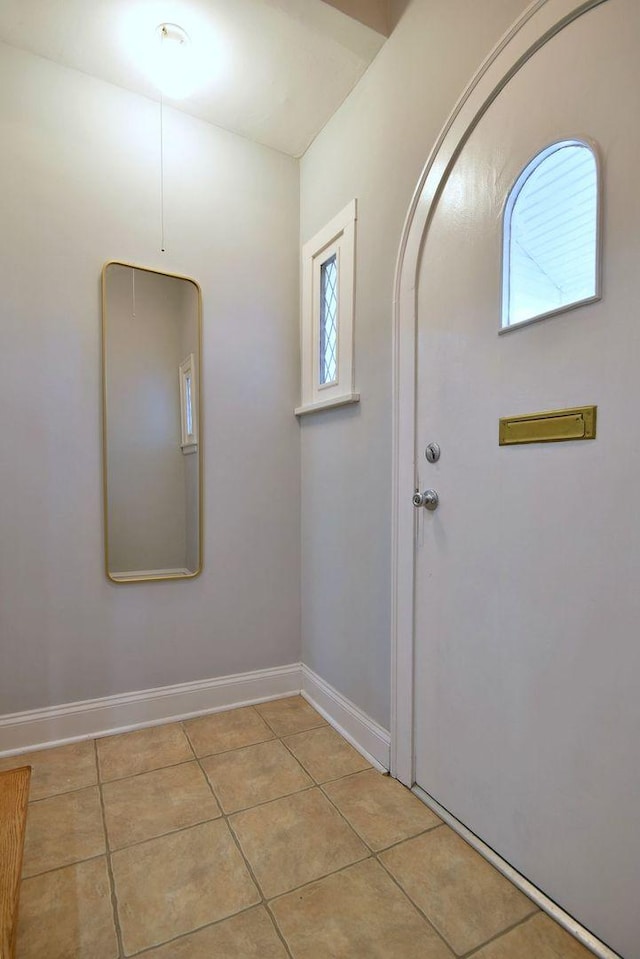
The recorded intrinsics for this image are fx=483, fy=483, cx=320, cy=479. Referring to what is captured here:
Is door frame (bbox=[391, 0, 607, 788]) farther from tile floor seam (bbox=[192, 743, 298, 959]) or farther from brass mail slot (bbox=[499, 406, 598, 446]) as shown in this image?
tile floor seam (bbox=[192, 743, 298, 959])

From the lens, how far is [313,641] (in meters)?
2.21

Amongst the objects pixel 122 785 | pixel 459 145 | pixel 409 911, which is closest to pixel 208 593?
pixel 122 785

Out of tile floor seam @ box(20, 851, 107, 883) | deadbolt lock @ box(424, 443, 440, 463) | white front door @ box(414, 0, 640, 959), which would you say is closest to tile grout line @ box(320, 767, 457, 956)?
white front door @ box(414, 0, 640, 959)

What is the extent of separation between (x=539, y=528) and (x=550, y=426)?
243 mm

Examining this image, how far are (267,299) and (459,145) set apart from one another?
3.55ft

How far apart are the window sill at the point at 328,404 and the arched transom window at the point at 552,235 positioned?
0.71 m

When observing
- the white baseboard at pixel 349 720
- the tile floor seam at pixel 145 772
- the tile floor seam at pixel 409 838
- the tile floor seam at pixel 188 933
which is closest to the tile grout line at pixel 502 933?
the tile floor seam at pixel 409 838

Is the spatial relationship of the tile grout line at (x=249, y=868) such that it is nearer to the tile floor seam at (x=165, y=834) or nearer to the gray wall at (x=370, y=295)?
the tile floor seam at (x=165, y=834)

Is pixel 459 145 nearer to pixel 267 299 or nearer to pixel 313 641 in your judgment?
pixel 267 299

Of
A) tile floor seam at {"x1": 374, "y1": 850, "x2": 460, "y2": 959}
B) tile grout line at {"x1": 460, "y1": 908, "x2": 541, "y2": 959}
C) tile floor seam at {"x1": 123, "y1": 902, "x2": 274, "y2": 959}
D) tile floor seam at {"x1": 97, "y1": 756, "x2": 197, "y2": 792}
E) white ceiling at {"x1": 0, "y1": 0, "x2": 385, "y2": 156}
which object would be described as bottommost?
tile floor seam at {"x1": 97, "y1": 756, "x2": 197, "y2": 792}

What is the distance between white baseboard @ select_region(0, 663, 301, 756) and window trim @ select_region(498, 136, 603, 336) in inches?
70.6

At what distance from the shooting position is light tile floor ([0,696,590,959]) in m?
1.06

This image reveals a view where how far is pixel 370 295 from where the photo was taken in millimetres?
1770

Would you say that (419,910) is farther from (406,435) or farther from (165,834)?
(406,435)
